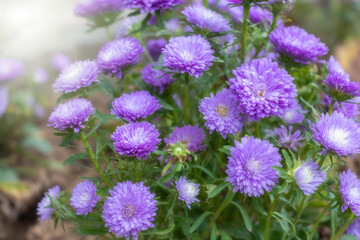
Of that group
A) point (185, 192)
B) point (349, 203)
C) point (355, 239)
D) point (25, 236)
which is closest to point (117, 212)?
point (185, 192)

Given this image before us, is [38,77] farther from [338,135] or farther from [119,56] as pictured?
[338,135]

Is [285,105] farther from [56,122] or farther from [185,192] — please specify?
[56,122]

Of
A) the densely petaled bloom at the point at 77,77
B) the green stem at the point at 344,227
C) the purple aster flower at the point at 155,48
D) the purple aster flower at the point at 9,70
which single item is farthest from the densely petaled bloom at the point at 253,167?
the purple aster flower at the point at 9,70

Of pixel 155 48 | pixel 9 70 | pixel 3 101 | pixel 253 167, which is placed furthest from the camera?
pixel 9 70

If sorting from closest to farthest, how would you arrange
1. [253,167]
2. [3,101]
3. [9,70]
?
[253,167], [3,101], [9,70]

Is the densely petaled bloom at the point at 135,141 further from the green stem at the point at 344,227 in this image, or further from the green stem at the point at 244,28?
the green stem at the point at 344,227

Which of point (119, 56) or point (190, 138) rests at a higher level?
point (119, 56)

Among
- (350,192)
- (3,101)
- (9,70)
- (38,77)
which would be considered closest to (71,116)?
(350,192)
